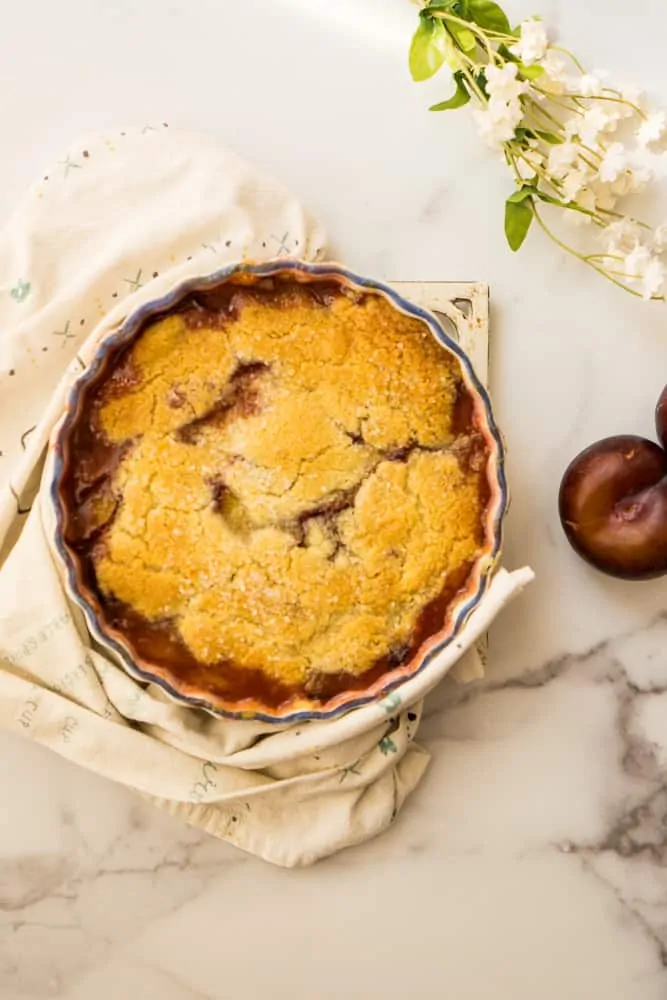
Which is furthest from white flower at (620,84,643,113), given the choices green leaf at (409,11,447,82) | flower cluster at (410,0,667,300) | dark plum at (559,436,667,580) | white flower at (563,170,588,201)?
dark plum at (559,436,667,580)

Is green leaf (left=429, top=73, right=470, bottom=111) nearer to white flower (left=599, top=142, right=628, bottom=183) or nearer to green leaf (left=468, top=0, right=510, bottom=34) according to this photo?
green leaf (left=468, top=0, right=510, bottom=34)

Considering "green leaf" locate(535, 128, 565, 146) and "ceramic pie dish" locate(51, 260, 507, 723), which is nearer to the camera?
"ceramic pie dish" locate(51, 260, 507, 723)

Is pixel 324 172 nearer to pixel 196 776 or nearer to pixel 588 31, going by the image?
pixel 588 31

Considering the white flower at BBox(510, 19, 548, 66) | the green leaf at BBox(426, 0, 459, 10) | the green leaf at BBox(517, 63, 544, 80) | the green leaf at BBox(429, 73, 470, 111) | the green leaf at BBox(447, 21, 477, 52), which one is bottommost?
the green leaf at BBox(429, 73, 470, 111)

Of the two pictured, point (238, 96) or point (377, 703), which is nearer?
point (377, 703)

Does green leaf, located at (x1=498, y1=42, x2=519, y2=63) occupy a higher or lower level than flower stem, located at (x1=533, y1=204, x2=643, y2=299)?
higher

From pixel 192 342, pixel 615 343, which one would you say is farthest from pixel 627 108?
pixel 192 342
